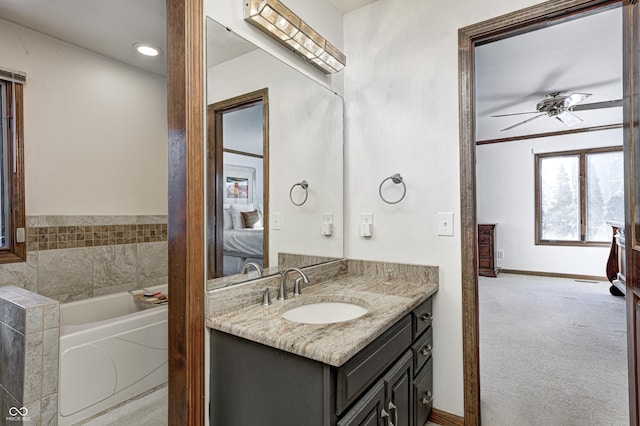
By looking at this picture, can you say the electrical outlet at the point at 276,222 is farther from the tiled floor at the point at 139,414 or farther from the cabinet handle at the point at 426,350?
the tiled floor at the point at 139,414

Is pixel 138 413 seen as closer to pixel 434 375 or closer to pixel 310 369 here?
pixel 310 369

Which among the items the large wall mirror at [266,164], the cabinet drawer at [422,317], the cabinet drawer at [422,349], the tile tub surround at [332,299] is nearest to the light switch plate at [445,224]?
the tile tub surround at [332,299]

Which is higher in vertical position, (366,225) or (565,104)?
(565,104)

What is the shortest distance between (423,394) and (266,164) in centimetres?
149

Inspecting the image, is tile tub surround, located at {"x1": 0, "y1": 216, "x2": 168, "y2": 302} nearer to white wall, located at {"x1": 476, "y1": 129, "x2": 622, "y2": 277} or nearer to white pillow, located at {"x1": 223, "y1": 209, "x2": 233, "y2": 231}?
white pillow, located at {"x1": 223, "y1": 209, "x2": 233, "y2": 231}

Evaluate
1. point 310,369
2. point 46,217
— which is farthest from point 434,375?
point 46,217

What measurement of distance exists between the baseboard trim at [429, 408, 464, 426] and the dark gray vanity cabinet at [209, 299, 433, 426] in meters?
0.47

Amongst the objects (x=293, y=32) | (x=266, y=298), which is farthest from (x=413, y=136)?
(x=266, y=298)

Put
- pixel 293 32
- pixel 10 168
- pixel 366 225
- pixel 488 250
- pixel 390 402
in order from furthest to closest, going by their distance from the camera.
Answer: pixel 488 250
pixel 10 168
pixel 366 225
pixel 293 32
pixel 390 402

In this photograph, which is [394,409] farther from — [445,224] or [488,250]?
[488,250]

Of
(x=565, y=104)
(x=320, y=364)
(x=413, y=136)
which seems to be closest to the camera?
(x=320, y=364)

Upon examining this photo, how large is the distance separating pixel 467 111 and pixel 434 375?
60.1 inches

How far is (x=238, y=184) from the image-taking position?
1580 mm

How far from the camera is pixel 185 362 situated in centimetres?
123
